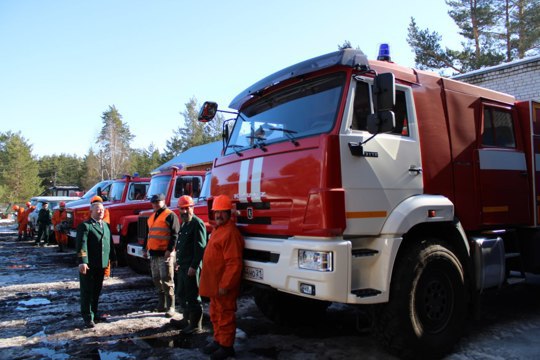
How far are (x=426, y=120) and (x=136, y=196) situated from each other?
866 centimetres

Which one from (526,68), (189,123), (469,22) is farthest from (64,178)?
(526,68)

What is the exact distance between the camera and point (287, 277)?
371cm

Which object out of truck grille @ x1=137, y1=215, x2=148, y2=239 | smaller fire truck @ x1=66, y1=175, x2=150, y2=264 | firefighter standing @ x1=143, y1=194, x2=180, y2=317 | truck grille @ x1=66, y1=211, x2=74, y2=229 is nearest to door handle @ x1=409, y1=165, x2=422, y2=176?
firefighter standing @ x1=143, y1=194, x2=180, y2=317

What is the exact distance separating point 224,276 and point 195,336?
1.39m

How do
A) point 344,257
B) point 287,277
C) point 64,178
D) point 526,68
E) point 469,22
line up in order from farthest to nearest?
point 64,178, point 469,22, point 526,68, point 287,277, point 344,257

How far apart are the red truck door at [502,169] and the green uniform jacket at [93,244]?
506 cm

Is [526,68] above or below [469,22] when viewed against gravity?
below

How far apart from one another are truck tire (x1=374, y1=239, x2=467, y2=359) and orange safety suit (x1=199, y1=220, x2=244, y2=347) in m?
1.47

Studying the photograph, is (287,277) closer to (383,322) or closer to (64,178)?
(383,322)

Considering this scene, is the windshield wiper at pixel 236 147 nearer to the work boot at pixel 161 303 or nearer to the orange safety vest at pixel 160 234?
the orange safety vest at pixel 160 234

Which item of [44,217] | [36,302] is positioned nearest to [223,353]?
[36,302]

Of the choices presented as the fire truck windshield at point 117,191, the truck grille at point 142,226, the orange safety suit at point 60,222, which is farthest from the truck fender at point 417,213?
the orange safety suit at point 60,222

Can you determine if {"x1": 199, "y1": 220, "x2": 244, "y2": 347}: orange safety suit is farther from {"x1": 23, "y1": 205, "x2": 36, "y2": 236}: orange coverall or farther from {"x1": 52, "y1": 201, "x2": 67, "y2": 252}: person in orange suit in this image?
{"x1": 23, "y1": 205, "x2": 36, "y2": 236}: orange coverall

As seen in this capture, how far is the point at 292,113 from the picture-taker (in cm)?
429
